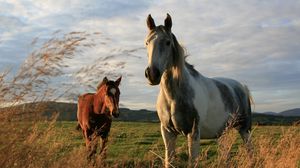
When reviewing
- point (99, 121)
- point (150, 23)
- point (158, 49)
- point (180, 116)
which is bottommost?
point (99, 121)

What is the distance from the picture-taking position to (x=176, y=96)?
6.72 meters

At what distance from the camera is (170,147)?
6871mm

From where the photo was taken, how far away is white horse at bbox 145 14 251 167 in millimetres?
6234

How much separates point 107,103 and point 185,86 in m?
4.45

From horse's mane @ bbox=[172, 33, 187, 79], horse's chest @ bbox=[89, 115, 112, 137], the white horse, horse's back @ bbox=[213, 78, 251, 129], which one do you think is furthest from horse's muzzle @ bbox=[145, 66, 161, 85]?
horse's chest @ bbox=[89, 115, 112, 137]

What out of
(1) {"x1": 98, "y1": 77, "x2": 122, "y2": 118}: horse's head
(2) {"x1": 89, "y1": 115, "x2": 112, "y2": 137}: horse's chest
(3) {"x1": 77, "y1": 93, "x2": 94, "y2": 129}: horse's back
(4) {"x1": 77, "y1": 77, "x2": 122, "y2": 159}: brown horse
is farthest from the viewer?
(3) {"x1": 77, "y1": 93, "x2": 94, "y2": 129}: horse's back

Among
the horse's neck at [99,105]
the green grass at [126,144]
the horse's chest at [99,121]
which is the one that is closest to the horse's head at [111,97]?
the horse's neck at [99,105]

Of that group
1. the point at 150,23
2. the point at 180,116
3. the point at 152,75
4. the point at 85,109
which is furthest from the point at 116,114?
the point at 152,75

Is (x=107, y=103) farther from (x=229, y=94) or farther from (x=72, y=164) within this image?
(x=72, y=164)

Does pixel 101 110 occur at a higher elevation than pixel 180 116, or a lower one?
lower

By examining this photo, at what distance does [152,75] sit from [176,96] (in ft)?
3.44

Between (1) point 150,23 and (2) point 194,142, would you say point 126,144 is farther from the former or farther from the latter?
(1) point 150,23

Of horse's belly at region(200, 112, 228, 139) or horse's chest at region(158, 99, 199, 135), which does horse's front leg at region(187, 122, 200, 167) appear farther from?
horse's belly at region(200, 112, 228, 139)

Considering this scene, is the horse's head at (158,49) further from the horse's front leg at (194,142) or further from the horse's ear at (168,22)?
the horse's front leg at (194,142)
